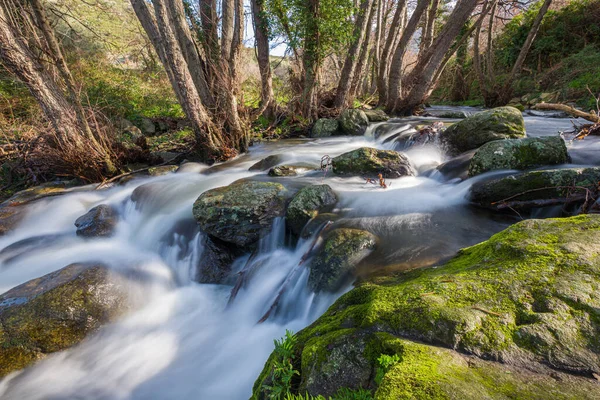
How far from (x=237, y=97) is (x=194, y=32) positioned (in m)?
2.68

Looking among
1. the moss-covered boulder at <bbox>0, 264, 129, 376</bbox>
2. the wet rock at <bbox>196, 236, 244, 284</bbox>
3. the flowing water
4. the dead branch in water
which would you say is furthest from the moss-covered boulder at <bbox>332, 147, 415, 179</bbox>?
the moss-covered boulder at <bbox>0, 264, 129, 376</bbox>

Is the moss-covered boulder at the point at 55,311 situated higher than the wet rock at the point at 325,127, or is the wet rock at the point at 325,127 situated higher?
the wet rock at the point at 325,127

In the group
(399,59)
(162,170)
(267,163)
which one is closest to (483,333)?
(267,163)

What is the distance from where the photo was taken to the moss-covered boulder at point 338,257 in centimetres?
292

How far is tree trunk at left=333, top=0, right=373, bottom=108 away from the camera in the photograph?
32.2 feet

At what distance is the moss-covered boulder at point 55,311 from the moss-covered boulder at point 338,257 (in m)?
2.49

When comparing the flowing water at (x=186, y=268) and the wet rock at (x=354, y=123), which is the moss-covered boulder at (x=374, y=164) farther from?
the wet rock at (x=354, y=123)

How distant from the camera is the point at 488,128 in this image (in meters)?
5.67

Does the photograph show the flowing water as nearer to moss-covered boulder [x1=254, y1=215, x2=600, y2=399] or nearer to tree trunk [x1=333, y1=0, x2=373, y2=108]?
moss-covered boulder [x1=254, y1=215, x2=600, y2=399]

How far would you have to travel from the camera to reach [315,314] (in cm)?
283

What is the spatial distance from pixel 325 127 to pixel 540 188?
7.58 meters

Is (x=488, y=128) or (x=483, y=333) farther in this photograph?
(x=488, y=128)

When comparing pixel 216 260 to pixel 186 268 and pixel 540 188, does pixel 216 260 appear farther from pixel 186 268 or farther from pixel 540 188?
pixel 540 188

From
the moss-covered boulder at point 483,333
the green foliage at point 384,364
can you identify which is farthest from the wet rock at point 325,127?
the green foliage at point 384,364
